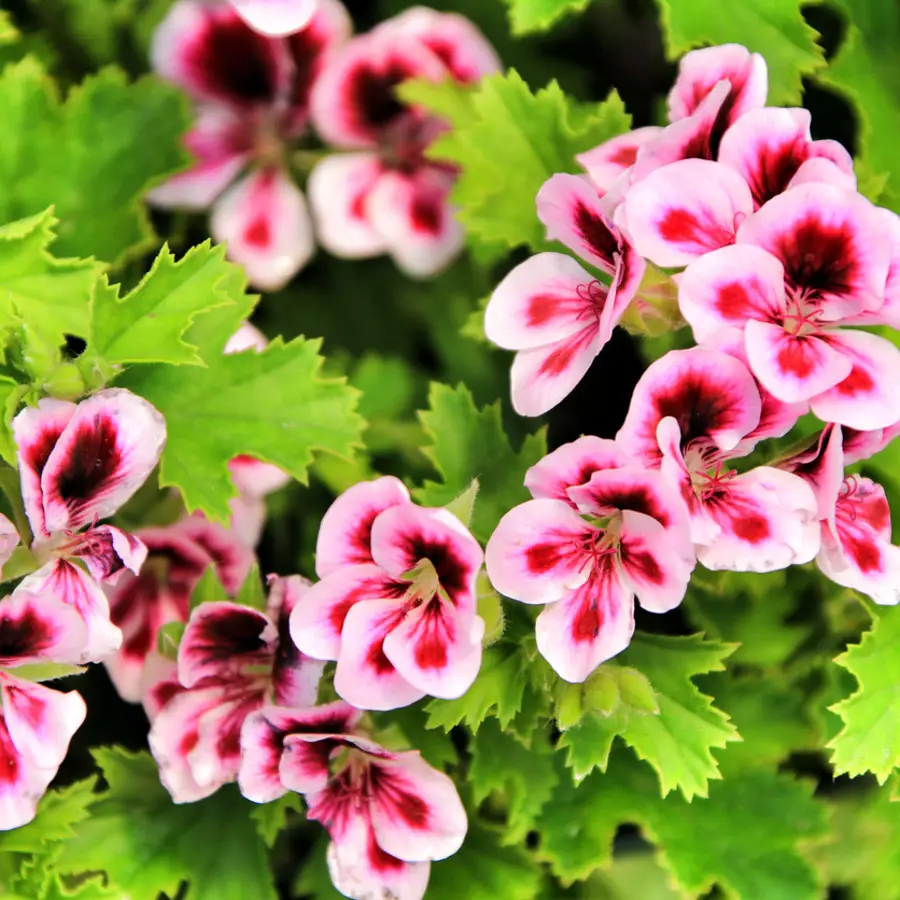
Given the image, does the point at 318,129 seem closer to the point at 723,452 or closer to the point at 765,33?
the point at 765,33

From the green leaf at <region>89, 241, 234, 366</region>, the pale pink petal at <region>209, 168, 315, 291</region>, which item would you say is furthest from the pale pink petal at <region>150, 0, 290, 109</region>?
the green leaf at <region>89, 241, 234, 366</region>

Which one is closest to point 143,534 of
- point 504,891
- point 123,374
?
→ point 123,374

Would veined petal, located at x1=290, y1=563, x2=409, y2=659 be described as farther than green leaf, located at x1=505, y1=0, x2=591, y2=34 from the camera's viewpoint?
No

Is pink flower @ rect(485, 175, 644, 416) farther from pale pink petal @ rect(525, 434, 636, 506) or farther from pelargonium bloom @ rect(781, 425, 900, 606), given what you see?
pelargonium bloom @ rect(781, 425, 900, 606)

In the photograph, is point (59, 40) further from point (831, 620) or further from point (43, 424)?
point (831, 620)

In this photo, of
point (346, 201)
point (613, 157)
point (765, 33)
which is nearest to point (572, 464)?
point (613, 157)

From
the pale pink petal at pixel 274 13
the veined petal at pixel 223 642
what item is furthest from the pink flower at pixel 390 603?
the pale pink petal at pixel 274 13
